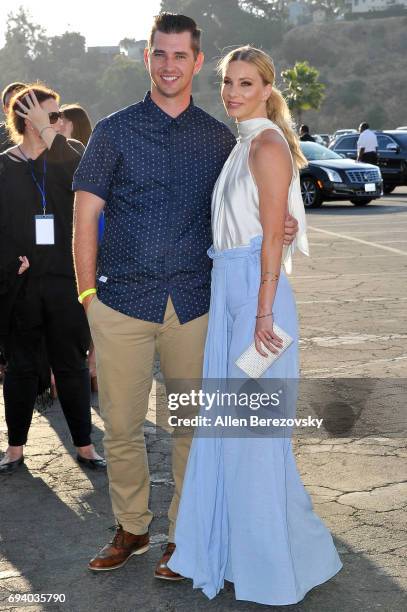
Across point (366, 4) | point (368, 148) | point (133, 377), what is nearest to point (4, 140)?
point (133, 377)

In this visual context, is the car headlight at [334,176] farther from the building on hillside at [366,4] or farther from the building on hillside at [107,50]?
the building on hillside at [107,50]

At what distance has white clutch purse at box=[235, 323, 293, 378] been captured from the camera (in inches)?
138

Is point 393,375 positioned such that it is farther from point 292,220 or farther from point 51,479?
point 292,220

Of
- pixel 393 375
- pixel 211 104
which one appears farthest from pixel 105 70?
pixel 393 375

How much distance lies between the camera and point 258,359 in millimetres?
3514

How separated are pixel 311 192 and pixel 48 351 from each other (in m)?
15.9

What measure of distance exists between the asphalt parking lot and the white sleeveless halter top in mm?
1257

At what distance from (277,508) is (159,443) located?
2.05 m

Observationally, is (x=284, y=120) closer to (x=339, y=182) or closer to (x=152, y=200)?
(x=152, y=200)

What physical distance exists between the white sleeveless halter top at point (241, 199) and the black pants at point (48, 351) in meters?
1.51

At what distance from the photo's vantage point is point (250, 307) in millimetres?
3551

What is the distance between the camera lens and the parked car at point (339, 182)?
20109mm

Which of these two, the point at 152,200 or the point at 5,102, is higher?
the point at 5,102

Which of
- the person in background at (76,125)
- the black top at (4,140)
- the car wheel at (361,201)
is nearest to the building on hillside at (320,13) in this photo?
the car wheel at (361,201)
